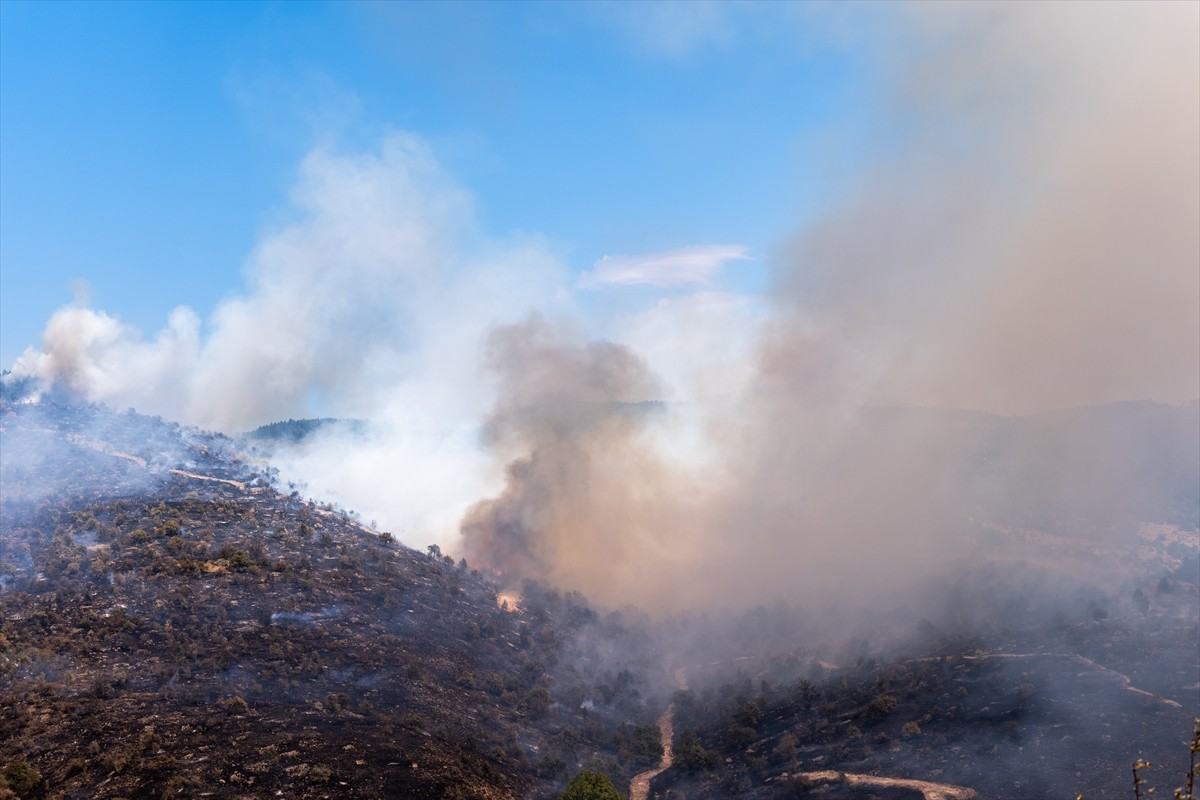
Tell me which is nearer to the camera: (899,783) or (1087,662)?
(899,783)

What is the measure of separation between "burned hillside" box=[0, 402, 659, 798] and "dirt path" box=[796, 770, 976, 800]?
12805mm

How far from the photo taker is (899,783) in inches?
1587

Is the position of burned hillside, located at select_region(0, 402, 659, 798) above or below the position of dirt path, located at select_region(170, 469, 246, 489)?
below

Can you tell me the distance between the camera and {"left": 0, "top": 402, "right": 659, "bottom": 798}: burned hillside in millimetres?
35000

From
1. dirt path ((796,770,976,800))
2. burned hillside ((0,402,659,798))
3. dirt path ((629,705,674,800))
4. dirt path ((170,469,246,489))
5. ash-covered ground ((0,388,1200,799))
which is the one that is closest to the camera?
burned hillside ((0,402,659,798))

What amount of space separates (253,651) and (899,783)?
117 feet

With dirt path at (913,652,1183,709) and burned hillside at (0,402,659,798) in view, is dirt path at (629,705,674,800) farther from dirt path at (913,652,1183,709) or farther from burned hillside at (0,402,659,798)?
dirt path at (913,652,1183,709)

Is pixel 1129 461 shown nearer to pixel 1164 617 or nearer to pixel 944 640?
pixel 1164 617

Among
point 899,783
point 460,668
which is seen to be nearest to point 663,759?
point 460,668

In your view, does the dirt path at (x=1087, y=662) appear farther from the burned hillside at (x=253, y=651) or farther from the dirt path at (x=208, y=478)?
the dirt path at (x=208, y=478)

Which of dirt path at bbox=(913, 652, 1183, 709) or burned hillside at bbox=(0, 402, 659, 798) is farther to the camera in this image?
dirt path at bbox=(913, 652, 1183, 709)

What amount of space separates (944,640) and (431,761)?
40.2 m

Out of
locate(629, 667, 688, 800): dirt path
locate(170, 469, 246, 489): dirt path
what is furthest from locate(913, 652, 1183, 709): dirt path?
locate(170, 469, 246, 489): dirt path

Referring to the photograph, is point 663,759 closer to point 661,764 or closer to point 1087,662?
point 661,764
